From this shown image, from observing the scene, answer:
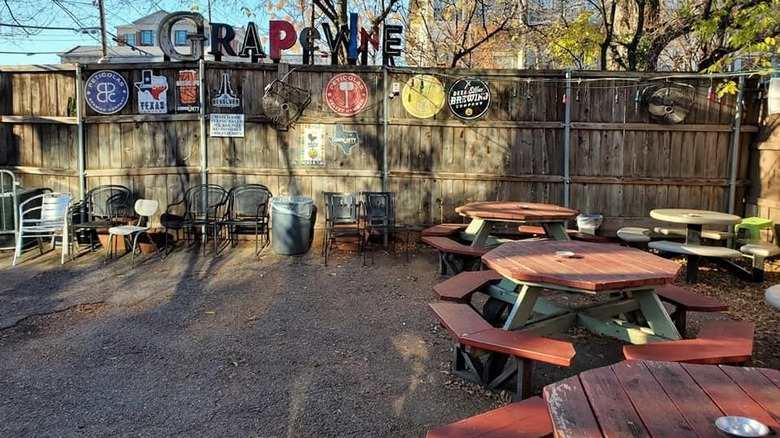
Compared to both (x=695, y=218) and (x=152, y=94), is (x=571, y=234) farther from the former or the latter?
(x=152, y=94)

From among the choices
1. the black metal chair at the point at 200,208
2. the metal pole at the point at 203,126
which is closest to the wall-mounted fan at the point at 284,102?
the metal pole at the point at 203,126

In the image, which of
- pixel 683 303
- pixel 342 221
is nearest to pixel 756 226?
pixel 683 303

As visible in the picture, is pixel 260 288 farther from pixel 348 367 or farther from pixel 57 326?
pixel 348 367

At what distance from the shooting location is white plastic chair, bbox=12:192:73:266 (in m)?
5.95

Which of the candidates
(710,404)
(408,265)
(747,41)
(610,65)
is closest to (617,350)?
(710,404)

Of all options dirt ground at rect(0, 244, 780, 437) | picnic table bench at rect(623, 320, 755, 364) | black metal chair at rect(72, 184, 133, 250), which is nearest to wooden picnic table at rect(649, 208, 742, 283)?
dirt ground at rect(0, 244, 780, 437)

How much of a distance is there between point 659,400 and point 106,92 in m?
7.29

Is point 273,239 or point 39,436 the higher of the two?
point 273,239

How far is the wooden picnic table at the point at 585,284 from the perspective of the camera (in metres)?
2.79

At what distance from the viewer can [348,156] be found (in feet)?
22.6

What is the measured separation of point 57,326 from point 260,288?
1737 mm

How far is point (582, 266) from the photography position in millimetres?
3033

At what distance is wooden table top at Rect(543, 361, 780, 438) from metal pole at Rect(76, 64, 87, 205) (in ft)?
22.8

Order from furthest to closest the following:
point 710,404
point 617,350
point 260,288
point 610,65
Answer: point 610,65, point 260,288, point 617,350, point 710,404
